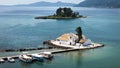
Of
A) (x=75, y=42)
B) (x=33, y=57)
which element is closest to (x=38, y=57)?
(x=33, y=57)

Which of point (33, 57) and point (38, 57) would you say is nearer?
point (38, 57)

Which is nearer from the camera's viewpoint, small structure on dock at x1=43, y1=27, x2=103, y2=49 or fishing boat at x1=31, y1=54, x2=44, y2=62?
fishing boat at x1=31, y1=54, x2=44, y2=62

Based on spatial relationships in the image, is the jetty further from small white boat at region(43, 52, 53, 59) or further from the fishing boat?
the fishing boat

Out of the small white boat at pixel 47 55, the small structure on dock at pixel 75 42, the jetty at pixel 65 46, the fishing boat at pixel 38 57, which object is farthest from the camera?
the small structure on dock at pixel 75 42

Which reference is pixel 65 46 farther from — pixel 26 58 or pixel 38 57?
pixel 26 58

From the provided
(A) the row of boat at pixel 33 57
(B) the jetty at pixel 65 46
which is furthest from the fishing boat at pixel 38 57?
(B) the jetty at pixel 65 46

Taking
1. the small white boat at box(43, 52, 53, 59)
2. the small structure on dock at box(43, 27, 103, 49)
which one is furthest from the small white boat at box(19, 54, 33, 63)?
the small structure on dock at box(43, 27, 103, 49)

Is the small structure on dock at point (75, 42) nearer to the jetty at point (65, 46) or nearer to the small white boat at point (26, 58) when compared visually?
the jetty at point (65, 46)

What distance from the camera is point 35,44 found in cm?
6088

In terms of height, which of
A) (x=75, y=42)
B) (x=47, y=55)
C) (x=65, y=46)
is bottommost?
(x=65, y=46)

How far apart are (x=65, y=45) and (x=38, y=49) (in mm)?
5198

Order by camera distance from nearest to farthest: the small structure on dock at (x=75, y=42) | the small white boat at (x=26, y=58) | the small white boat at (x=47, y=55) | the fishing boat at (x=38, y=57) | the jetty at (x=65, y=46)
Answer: the small white boat at (x=26, y=58), the fishing boat at (x=38, y=57), the small white boat at (x=47, y=55), the jetty at (x=65, y=46), the small structure on dock at (x=75, y=42)

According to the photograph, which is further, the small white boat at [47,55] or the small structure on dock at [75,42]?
the small structure on dock at [75,42]

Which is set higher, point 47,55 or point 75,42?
point 75,42
